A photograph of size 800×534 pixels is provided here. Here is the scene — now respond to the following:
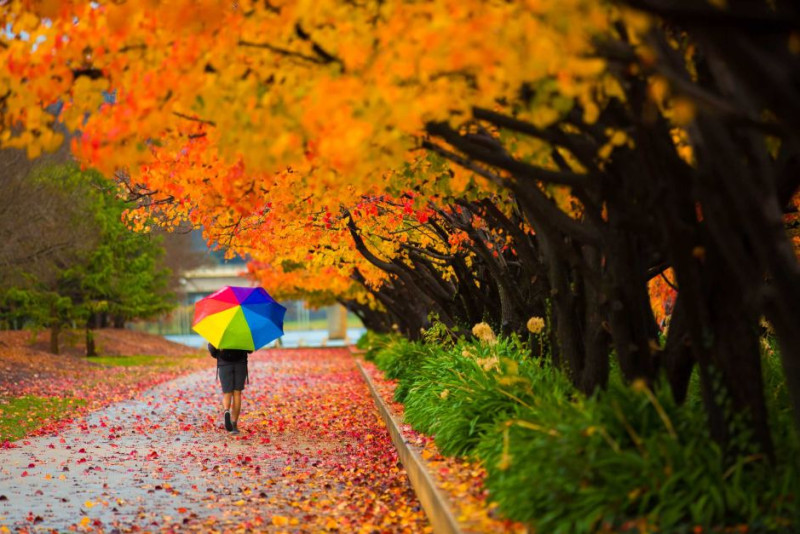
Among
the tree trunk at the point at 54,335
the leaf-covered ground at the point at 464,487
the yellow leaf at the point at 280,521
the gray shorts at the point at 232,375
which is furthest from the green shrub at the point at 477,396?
the tree trunk at the point at 54,335

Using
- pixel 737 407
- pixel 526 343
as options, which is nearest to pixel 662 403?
pixel 737 407

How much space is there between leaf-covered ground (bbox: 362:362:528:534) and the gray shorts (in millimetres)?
3545

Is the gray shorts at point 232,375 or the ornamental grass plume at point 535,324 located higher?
the ornamental grass plume at point 535,324

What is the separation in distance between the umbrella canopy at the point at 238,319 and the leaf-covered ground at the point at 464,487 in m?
3.06

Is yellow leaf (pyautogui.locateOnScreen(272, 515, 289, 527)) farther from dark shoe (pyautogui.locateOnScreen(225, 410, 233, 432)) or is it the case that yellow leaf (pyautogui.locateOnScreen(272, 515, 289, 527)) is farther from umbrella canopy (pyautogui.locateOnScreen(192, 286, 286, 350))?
dark shoe (pyautogui.locateOnScreen(225, 410, 233, 432))

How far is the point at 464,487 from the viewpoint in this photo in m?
7.80

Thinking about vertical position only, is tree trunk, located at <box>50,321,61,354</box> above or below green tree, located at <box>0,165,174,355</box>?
below

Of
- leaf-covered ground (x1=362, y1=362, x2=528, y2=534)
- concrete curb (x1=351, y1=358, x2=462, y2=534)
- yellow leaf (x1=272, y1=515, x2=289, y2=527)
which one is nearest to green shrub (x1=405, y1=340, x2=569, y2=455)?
leaf-covered ground (x1=362, y1=362, x2=528, y2=534)

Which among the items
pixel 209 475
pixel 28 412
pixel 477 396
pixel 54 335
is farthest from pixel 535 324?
pixel 54 335

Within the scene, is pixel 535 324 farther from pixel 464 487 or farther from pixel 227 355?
pixel 227 355

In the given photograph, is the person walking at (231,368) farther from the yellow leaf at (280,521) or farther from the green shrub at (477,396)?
the yellow leaf at (280,521)

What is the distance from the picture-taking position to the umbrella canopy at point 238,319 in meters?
13.9

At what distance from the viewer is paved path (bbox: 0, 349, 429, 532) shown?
27.5 ft

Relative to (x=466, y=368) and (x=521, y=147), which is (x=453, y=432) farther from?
(x=521, y=147)
